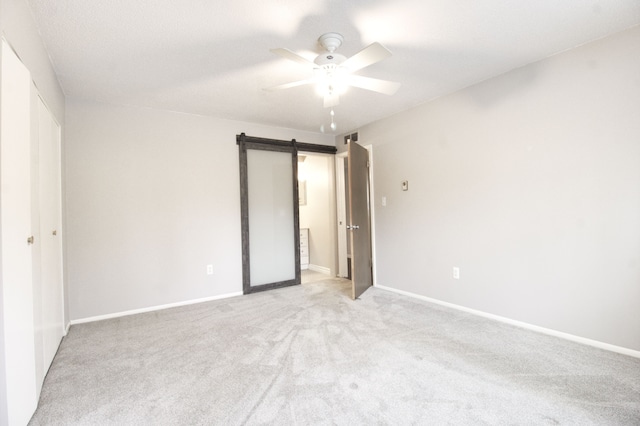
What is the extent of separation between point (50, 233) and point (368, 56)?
2710 millimetres

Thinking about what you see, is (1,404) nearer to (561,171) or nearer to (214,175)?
(214,175)

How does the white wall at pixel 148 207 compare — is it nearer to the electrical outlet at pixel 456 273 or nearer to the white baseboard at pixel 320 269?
the white baseboard at pixel 320 269

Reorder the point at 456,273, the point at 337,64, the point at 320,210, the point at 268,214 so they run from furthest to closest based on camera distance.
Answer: the point at 320,210
the point at 268,214
the point at 456,273
the point at 337,64

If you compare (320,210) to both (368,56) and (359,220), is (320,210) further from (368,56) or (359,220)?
(368,56)

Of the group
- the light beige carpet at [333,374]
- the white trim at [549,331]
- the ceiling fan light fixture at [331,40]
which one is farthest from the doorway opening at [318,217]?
the ceiling fan light fixture at [331,40]

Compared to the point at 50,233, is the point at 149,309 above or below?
below

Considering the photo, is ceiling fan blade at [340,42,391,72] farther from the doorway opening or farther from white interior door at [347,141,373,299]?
the doorway opening

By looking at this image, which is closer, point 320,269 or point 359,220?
point 359,220

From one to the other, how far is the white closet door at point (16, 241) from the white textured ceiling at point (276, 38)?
2.23 ft

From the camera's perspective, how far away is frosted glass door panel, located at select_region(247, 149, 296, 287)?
13.9 feet

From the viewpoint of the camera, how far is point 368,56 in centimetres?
188

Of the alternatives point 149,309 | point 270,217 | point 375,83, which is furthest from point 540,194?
point 149,309

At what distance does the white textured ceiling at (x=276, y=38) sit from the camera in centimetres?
187

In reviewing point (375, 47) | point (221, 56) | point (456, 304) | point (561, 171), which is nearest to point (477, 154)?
point (561, 171)
